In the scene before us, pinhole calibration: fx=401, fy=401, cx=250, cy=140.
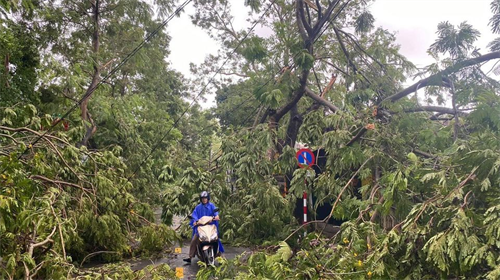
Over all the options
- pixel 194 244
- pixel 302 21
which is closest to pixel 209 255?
pixel 194 244

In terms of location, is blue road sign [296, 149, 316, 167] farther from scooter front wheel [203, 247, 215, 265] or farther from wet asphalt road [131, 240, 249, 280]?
scooter front wheel [203, 247, 215, 265]

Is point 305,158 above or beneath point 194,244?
above

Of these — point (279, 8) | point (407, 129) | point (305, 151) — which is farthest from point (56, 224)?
point (279, 8)

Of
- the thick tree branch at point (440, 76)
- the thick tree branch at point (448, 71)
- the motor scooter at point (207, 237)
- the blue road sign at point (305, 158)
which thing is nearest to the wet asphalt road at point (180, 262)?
the motor scooter at point (207, 237)

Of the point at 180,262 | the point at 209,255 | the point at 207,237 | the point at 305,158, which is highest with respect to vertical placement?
the point at 305,158

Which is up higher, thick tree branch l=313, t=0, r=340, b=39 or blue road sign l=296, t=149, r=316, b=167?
thick tree branch l=313, t=0, r=340, b=39

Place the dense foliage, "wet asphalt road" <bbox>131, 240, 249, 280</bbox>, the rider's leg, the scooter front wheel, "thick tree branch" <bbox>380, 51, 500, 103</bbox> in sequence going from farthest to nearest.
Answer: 1. the rider's leg
2. "wet asphalt road" <bbox>131, 240, 249, 280</bbox>
3. the scooter front wheel
4. "thick tree branch" <bbox>380, 51, 500, 103</bbox>
5. the dense foliage

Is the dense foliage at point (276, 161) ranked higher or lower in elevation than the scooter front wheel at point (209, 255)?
higher

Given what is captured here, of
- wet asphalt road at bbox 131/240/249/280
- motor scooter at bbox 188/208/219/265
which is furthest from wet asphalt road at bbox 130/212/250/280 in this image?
motor scooter at bbox 188/208/219/265

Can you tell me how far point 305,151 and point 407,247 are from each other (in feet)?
11.5

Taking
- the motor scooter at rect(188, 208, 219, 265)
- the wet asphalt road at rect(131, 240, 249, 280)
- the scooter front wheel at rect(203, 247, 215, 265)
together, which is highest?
the motor scooter at rect(188, 208, 219, 265)

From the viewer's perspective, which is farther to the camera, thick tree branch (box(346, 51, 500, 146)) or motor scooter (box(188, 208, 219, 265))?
motor scooter (box(188, 208, 219, 265))

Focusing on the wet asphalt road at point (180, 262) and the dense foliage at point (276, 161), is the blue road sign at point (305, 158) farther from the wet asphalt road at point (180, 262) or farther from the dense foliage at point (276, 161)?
the wet asphalt road at point (180, 262)

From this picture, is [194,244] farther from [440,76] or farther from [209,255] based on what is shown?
[440,76]
